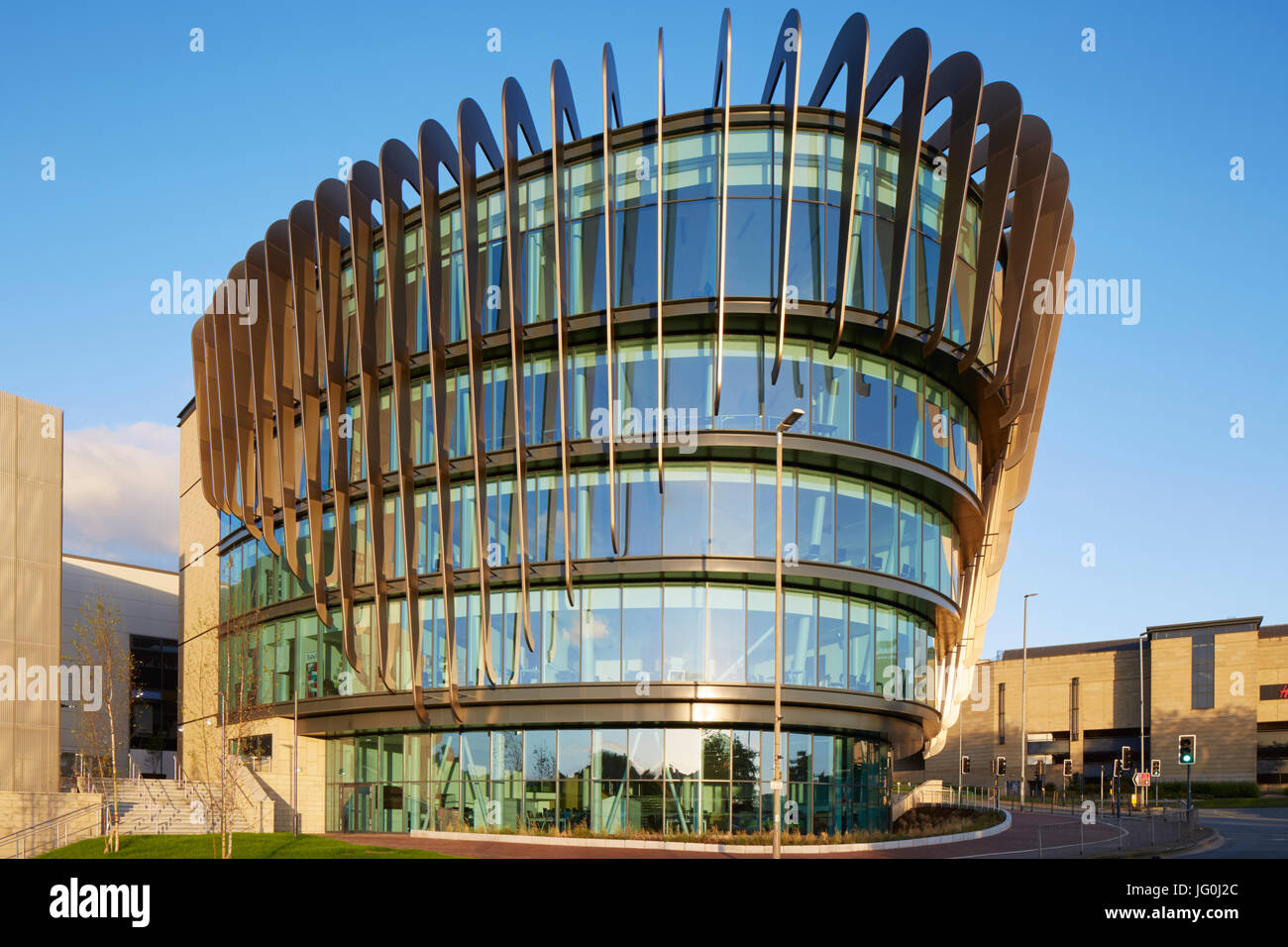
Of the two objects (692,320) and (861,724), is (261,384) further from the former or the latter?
(861,724)

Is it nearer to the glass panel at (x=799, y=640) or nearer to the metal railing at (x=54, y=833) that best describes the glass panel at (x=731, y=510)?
the glass panel at (x=799, y=640)

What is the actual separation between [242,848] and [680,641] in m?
14.1

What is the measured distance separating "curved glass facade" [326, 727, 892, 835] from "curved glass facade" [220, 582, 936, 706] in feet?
6.37

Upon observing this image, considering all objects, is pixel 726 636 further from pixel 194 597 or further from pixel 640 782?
pixel 194 597

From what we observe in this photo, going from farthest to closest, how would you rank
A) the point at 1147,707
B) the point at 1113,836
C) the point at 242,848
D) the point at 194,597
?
the point at 1147,707
the point at 194,597
the point at 1113,836
the point at 242,848

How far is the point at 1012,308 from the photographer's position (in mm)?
38219

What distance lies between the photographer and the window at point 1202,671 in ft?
304

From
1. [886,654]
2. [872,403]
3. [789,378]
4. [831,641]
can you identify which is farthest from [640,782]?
[872,403]

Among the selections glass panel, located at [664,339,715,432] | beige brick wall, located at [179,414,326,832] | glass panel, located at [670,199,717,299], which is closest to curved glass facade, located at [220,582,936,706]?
beige brick wall, located at [179,414,326,832]

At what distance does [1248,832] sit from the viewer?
4597cm

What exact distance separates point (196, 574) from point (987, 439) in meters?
41.5

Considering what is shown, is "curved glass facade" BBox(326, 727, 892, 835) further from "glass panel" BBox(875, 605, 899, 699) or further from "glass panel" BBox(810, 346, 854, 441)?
"glass panel" BBox(810, 346, 854, 441)

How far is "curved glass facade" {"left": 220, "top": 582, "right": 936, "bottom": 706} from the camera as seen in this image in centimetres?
3600
